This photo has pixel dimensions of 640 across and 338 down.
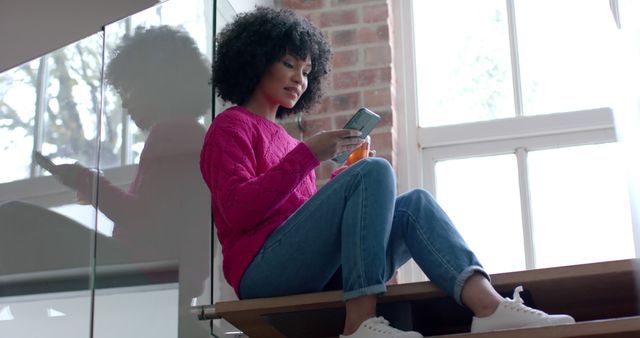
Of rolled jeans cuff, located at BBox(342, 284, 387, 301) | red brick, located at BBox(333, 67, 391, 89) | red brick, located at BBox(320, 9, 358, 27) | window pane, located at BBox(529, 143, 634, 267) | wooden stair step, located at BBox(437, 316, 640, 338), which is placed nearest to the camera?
wooden stair step, located at BBox(437, 316, 640, 338)

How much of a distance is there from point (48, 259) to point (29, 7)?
0.79 metres

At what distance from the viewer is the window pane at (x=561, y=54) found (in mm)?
3555

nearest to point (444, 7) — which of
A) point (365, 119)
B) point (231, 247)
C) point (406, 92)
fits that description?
point (406, 92)

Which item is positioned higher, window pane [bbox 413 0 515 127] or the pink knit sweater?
window pane [bbox 413 0 515 127]

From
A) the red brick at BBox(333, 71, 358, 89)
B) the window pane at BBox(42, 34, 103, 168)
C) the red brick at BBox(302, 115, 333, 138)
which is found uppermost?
the red brick at BBox(333, 71, 358, 89)

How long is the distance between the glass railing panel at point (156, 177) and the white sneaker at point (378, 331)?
21.0 inches

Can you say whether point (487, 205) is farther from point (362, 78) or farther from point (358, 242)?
point (358, 242)

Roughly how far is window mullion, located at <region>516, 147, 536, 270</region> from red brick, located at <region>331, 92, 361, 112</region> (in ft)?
1.89

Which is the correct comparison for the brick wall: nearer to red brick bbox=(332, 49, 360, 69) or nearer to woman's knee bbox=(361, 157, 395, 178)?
red brick bbox=(332, 49, 360, 69)

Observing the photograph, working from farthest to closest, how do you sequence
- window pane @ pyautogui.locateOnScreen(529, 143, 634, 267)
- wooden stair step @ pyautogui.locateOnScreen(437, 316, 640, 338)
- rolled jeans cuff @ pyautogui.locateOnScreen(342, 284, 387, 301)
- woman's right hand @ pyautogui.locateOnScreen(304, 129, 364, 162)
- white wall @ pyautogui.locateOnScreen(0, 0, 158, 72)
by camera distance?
window pane @ pyautogui.locateOnScreen(529, 143, 634, 267) < white wall @ pyautogui.locateOnScreen(0, 0, 158, 72) < woman's right hand @ pyautogui.locateOnScreen(304, 129, 364, 162) < rolled jeans cuff @ pyautogui.locateOnScreen(342, 284, 387, 301) < wooden stair step @ pyautogui.locateOnScreen(437, 316, 640, 338)

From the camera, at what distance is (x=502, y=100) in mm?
3617

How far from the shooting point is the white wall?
2752mm

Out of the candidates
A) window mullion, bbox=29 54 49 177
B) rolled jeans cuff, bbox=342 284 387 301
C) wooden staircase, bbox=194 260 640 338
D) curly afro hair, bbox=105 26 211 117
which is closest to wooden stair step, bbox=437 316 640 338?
wooden staircase, bbox=194 260 640 338

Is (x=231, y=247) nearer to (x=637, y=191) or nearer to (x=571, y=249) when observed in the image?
(x=637, y=191)
